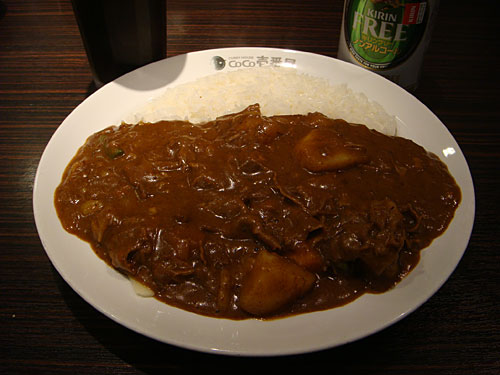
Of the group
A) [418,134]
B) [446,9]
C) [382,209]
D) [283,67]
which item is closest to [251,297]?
[382,209]

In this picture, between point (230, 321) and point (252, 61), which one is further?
point (252, 61)

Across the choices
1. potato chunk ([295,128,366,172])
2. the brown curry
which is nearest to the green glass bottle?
the brown curry

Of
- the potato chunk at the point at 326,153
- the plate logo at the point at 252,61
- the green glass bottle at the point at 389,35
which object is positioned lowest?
Answer: the plate logo at the point at 252,61

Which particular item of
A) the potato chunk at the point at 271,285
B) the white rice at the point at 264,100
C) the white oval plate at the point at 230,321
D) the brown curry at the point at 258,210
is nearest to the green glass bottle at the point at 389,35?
the white rice at the point at 264,100

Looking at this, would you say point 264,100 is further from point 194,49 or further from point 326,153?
point 194,49

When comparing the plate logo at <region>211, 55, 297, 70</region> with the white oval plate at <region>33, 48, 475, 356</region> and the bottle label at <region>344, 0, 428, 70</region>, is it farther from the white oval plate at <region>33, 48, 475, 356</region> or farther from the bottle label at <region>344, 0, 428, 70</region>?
the white oval plate at <region>33, 48, 475, 356</region>

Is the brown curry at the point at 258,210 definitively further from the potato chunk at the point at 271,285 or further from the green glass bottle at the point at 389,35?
the green glass bottle at the point at 389,35

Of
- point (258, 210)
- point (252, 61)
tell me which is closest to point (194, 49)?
point (252, 61)
